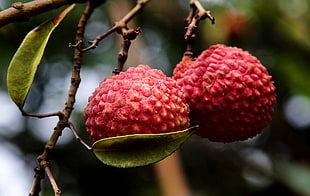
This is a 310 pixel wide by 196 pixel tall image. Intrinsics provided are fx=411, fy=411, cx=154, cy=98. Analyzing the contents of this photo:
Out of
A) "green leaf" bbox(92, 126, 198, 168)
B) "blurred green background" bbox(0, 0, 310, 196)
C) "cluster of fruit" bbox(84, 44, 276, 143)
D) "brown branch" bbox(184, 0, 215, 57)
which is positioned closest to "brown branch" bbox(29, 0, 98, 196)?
"cluster of fruit" bbox(84, 44, 276, 143)

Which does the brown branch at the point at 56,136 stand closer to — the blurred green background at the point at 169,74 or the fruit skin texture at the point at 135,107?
the fruit skin texture at the point at 135,107

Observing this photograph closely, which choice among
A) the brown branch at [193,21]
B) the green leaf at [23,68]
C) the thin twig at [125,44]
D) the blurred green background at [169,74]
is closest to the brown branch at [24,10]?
the green leaf at [23,68]

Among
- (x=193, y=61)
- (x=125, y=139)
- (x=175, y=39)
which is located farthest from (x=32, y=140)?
(x=125, y=139)

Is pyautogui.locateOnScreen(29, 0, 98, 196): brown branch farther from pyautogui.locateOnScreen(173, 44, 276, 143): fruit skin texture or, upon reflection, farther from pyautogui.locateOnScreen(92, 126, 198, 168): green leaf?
pyautogui.locateOnScreen(173, 44, 276, 143): fruit skin texture

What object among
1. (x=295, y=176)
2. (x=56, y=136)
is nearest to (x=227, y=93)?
(x=56, y=136)

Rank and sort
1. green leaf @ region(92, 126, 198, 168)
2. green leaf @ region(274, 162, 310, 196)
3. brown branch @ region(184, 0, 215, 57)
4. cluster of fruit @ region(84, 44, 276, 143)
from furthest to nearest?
green leaf @ region(274, 162, 310, 196)
brown branch @ region(184, 0, 215, 57)
cluster of fruit @ region(84, 44, 276, 143)
green leaf @ region(92, 126, 198, 168)

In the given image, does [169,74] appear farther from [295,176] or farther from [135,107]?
[135,107]

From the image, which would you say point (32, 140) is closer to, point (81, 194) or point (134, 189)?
point (81, 194)
